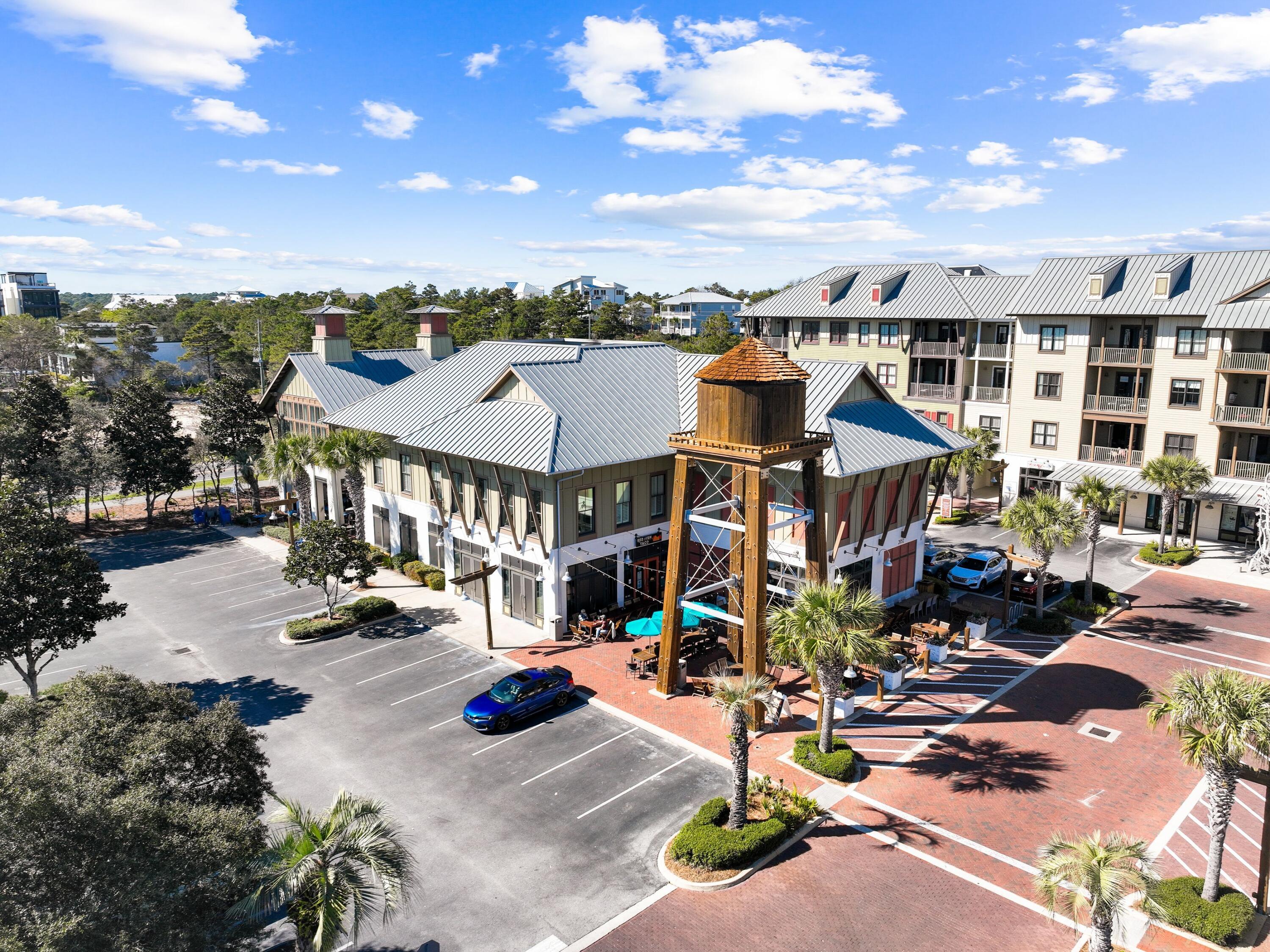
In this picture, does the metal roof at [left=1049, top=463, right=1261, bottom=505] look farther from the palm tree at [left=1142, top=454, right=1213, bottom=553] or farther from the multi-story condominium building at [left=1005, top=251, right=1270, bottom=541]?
the palm tree at [left=1142, top=454, right=1213, bottom=553]

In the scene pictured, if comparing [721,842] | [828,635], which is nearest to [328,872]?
[721,842]

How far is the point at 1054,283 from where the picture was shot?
5338cm

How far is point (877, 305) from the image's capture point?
206 ft

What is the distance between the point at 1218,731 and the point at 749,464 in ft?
45.3

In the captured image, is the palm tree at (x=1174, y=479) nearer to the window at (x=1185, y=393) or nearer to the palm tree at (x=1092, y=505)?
the window at (x=1185, y=393)

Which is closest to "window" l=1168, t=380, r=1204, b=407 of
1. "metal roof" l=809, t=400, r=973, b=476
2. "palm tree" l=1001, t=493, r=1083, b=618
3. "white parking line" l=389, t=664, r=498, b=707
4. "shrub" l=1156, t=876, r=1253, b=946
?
"palm tree" l=1001, t=493, r=1083, b=618

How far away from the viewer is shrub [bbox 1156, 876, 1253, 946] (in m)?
16.9

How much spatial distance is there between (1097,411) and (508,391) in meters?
38.4

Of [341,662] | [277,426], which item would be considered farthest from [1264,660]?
[277,426]

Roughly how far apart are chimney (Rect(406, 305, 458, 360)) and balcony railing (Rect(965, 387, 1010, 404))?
39.1 metres

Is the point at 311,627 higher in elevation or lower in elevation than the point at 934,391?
lower

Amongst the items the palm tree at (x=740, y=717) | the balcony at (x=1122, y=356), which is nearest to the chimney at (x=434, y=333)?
the palm tree at (x=740, y=717)

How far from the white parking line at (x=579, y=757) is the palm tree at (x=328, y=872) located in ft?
32.5

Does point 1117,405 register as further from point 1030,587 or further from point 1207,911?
point 1207,911
